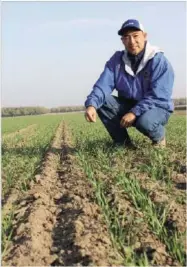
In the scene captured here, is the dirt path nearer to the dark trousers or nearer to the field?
the field

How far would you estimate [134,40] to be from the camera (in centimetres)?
569

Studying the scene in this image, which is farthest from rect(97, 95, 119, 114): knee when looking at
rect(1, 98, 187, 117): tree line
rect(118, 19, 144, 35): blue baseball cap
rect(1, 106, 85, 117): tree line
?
rect(1, 106, 85, 117): tree line

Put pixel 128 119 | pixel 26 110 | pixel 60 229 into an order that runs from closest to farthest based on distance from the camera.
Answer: pixel 60 229 < pixel 128 119 < pixel 26 110

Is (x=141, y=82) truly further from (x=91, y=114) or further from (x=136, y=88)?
(x=91, y=114)

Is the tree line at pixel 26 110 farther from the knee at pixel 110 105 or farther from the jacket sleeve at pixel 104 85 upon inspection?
the jacket sleeve at pixel 104 85

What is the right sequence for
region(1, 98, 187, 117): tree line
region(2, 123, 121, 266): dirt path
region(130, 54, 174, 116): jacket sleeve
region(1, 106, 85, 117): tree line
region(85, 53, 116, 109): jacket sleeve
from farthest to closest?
1. region(1, 106, 85, 117): tree line
2. region(1, 98, 187, 117): tree line
3. region(85, 53, 116, 109): jacket sleeve
4. region(130, 54, 174, 116): jacket sleeve
5. region(2, 123, 121, 266): dirt path

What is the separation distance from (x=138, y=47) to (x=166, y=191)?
229cm

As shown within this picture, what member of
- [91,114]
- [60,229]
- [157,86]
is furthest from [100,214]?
[157,86]

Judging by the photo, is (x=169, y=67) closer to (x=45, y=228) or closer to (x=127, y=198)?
(x=127, y=198)

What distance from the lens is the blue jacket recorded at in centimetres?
578

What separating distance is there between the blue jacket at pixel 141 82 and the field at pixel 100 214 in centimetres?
68

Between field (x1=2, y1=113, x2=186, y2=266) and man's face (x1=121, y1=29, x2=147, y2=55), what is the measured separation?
53.4 inches

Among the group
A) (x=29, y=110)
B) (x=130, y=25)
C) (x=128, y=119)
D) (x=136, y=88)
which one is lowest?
(x=29, y=110)

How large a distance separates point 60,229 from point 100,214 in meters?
0.36
